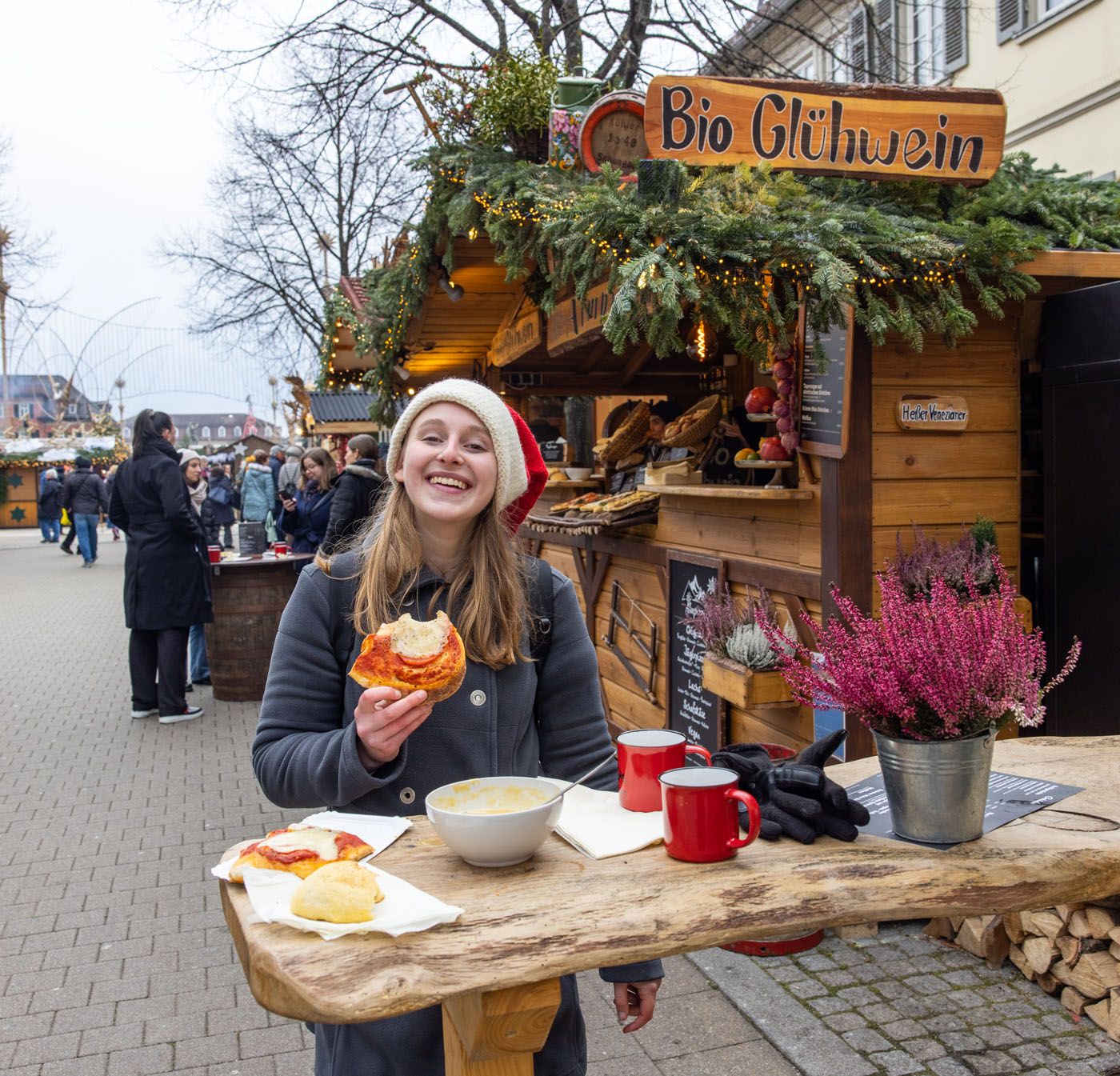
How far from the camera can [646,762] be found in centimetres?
198

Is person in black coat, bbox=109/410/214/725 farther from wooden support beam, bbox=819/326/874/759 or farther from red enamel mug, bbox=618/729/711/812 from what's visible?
red enamel mug, bbox=618/729/711/812

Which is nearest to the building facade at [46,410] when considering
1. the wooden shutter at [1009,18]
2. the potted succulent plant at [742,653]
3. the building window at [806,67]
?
the building window at [806,67]

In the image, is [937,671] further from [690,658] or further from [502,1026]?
[690,658]

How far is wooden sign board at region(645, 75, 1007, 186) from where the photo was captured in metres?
4.19

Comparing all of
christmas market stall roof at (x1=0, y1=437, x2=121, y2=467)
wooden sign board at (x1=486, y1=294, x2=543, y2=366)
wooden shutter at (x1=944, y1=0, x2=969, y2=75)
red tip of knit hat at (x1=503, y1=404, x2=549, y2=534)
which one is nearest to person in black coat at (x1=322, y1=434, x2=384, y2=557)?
wooden sign board at (x1=486, y1=294, x2=543, y2=366)

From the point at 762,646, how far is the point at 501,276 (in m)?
3.96

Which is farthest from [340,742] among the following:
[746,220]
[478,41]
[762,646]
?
[478,41]

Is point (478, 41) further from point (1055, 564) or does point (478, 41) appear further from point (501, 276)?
point (1055, 564)

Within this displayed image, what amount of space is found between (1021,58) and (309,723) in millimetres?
15261

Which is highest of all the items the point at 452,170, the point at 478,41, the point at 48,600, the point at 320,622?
the point at 478,41

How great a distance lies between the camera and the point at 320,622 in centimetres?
216

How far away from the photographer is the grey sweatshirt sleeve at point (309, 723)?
199cm

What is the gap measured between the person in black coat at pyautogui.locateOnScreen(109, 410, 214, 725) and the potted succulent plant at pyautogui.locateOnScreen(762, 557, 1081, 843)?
674 centimetres

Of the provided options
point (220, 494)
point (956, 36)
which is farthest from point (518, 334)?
point (956, 36)
